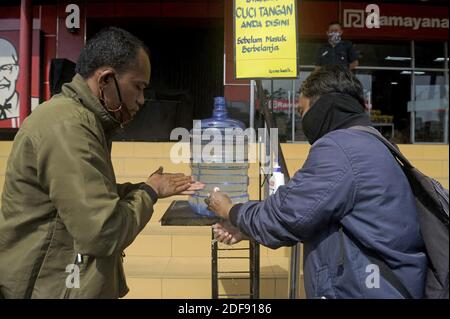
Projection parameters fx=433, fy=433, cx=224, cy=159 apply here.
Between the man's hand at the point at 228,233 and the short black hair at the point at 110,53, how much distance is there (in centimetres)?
93

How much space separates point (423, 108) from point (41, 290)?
35.9 ft

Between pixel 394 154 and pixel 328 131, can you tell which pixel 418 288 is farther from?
pixel 328 131

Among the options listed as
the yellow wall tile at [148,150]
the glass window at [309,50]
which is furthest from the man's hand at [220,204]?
the glass window at [309,50]

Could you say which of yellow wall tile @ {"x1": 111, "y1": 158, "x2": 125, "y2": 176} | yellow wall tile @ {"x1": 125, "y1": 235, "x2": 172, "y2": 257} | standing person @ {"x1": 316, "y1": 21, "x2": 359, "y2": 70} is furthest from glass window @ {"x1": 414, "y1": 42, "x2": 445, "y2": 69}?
yellow wall tile @ {"x1": 125, "y1": 235, "x2": 172, "y2": 257}

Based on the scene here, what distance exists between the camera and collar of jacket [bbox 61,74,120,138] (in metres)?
1.49

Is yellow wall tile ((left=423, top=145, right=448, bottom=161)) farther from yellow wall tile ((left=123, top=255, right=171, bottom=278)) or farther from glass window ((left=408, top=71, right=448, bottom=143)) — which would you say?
yellow wall tile ((left=123, top=255, right=171, bottom=278))

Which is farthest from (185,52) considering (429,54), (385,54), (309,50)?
(429,54)

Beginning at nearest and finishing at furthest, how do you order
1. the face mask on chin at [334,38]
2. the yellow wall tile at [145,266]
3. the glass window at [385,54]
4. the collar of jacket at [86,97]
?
the collar of jacket at [86,97] → the yellow wall tile at [145,266] → the face mask on chin at [334,38] → the glass window at [385,54]

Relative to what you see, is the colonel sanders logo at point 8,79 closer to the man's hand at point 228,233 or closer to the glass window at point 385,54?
the glass window at point 385,54

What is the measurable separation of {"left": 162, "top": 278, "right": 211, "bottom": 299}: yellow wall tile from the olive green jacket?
7.19 feet

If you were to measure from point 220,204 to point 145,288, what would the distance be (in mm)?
2102

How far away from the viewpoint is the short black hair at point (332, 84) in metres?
1.69

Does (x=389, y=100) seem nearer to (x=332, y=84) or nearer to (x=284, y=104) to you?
(x=284, y=104)

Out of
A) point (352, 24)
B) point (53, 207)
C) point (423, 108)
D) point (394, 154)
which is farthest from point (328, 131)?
point (423, 108)
